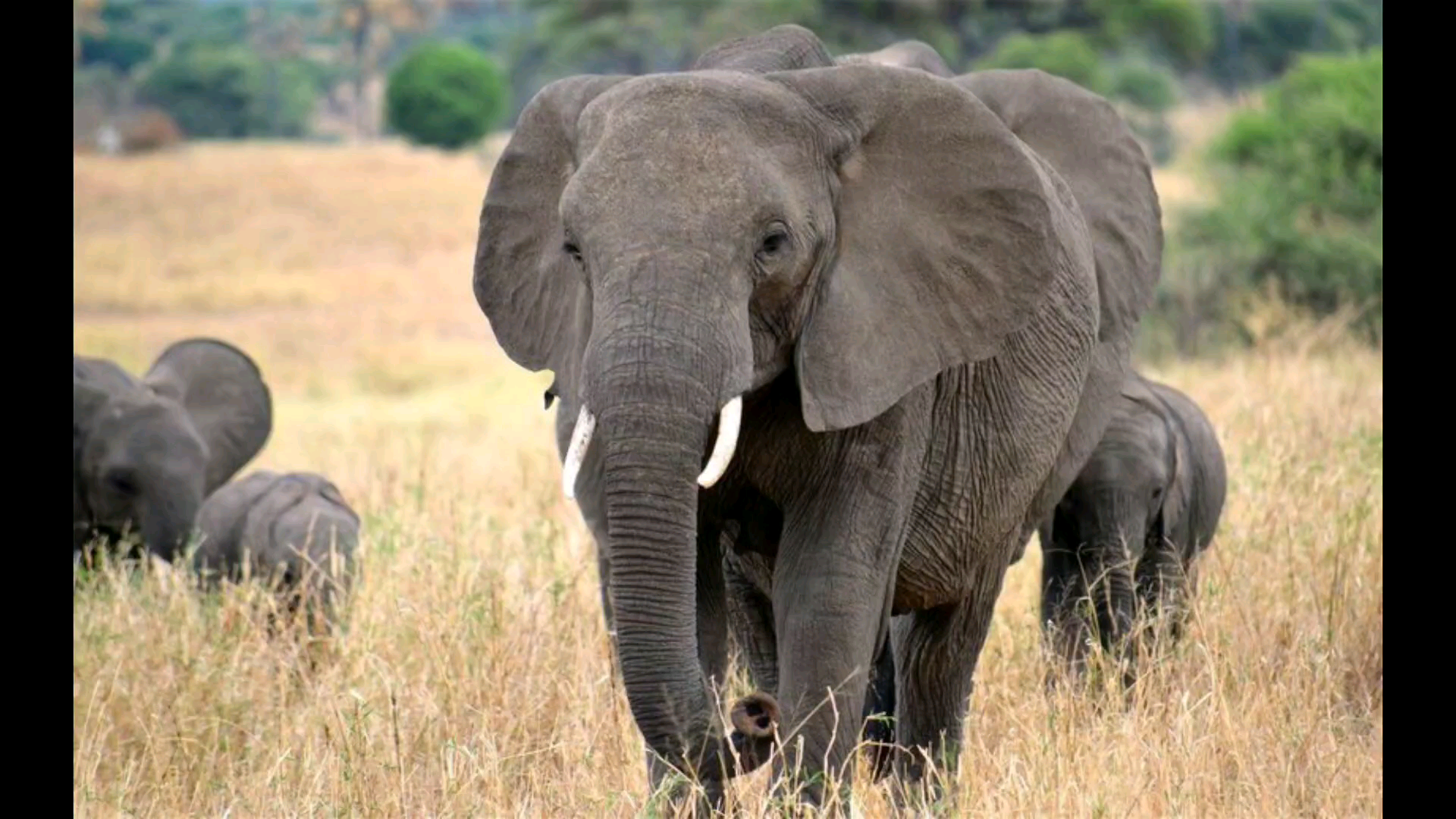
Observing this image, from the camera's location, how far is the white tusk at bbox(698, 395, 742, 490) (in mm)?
4234

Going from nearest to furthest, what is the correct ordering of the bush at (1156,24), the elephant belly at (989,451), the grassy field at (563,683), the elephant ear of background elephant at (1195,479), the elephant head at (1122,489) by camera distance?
the elephant belly at (989,451)
the grassy field at (563,683)
the elephant head at (1122,489)
the elephant ear of background elephant at (1195,479)
the bush at (1156,24)

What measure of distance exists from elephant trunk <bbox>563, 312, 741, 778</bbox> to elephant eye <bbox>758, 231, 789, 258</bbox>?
9.1 inches

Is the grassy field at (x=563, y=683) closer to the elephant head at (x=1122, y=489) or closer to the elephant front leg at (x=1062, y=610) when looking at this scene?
the elephant front leg at (x=1062, y=610)

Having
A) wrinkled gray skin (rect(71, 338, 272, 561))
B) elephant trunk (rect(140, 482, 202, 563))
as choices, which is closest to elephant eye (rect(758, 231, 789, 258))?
wrinkled gray skin (rect(71, 338, 272, 561))

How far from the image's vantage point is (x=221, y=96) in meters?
65.2

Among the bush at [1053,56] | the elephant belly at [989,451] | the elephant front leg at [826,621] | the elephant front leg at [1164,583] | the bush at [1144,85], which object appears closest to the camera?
the elephant front leg at [826,621]

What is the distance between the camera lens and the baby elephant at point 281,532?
7965 millimetres

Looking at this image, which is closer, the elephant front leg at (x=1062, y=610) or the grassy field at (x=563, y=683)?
the grassy field at (x=563, y=683)

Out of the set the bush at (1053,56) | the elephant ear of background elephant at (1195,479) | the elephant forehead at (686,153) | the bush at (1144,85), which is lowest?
the bush at (1144,85)

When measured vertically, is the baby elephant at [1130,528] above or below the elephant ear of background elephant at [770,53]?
below

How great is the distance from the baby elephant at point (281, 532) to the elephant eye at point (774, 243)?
354cm

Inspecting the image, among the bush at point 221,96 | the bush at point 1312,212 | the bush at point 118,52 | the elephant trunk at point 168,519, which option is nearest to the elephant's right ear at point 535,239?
the elephant trunk at point 168,519

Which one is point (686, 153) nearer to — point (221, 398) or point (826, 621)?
point (826, 621)

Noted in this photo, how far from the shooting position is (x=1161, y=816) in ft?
17.4
